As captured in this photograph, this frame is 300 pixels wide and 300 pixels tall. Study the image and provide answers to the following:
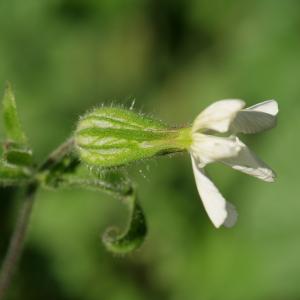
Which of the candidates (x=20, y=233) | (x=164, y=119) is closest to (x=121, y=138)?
(x=20, y=233)

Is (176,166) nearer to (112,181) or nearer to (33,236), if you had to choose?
(33,236)

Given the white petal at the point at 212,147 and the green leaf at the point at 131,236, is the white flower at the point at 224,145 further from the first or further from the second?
the green leaf at the point at 131,236

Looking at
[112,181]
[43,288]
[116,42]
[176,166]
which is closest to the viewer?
[112,181]

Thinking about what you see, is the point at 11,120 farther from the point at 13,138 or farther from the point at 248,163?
the point at 248,163

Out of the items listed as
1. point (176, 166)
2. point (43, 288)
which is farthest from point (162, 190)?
point (43, 288)

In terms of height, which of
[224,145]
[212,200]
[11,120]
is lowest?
[212,200]

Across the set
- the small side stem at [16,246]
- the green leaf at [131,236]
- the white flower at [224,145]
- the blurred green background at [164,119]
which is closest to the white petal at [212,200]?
the white flower at [224,145]

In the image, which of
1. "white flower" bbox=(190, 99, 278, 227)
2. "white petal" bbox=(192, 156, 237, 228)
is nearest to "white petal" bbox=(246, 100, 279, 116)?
"white flower" bbox=(190, 99, 278, 227)

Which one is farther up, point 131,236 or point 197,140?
point 197,140
